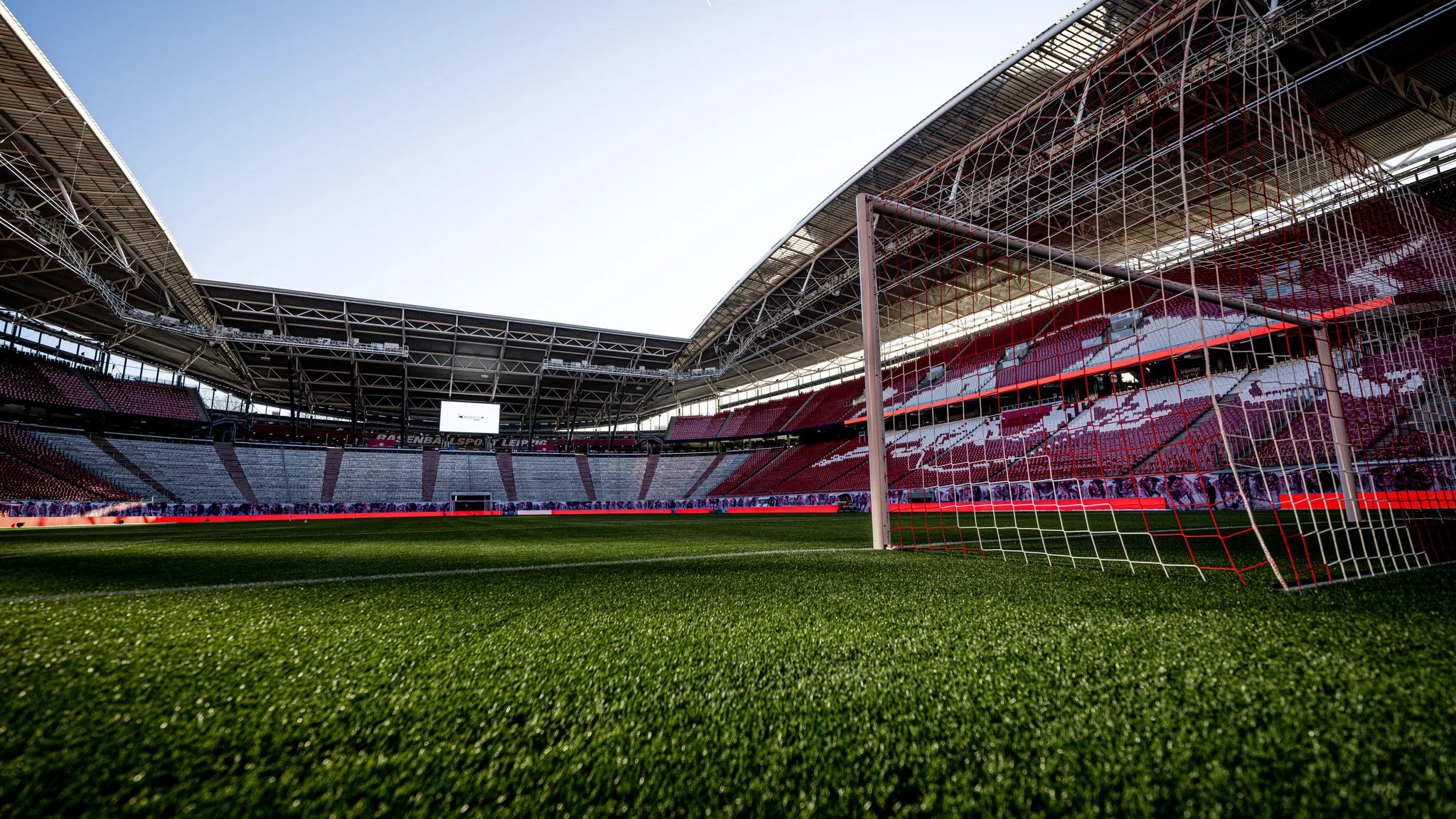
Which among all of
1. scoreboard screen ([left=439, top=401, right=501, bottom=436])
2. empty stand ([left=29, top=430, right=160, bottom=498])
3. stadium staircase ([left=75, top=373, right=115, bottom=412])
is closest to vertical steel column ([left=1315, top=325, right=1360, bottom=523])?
scoreboard screen ([left=439, top=401, right=501, bottom=436])

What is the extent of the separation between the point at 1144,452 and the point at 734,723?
18096mm

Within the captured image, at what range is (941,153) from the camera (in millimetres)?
12641

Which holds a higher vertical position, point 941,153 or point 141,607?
point 941,153

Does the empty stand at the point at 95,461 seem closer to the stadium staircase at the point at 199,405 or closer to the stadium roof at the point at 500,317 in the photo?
the stadium roof at the point at 500,317

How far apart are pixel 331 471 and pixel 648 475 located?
1660cm

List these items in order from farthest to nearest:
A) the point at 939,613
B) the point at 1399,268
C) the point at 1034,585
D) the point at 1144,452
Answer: the point at 1144,452 → the point at 1399,268 → the point at 1034,585 → the point at 939,613

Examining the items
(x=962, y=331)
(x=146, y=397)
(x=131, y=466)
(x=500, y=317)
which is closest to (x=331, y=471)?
(x=131, y=466)

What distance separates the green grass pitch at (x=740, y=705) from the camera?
807 mm

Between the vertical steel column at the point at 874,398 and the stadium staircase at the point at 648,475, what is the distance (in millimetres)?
28707

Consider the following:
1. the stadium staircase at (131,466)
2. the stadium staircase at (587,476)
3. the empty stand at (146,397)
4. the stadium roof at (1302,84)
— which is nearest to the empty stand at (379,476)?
the stadium staircase at (131,466)

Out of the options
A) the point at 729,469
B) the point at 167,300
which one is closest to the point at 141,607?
the point at 167,300

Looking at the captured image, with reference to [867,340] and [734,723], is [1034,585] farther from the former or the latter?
[867,340]

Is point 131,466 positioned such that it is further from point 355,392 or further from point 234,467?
point 355,392

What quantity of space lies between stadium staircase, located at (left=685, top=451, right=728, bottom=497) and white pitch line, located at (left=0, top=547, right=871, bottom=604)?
27778 mm
